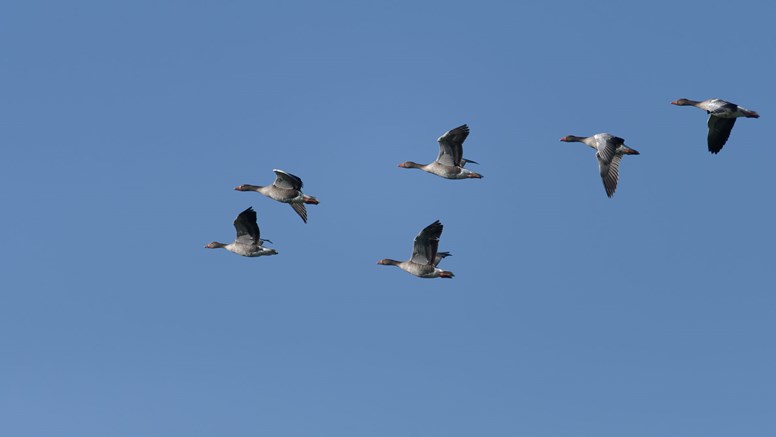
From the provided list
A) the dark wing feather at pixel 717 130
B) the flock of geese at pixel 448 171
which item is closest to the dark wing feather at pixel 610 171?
the flock of geese at pixel 448 171

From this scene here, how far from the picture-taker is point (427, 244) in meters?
55.6

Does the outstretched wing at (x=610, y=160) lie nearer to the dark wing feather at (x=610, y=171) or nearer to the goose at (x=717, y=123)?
the dark wing feather at (x=610, y=171)

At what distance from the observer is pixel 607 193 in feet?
187

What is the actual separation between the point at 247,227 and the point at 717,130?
1736 centimetres

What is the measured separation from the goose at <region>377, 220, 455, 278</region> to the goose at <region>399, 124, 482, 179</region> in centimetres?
353

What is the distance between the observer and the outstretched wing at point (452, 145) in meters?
57.6

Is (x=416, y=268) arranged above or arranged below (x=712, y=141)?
below

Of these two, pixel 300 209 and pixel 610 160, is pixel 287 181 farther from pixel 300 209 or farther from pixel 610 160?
pixel 610 160

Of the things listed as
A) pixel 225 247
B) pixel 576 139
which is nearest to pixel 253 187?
pixel 225 247

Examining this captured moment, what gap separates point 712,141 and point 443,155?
978 cm

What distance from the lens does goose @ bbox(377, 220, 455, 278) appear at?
181 feet

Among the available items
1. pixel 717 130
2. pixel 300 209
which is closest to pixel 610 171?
pixel 717 130

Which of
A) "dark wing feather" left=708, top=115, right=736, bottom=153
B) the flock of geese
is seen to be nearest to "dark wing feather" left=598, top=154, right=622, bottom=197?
the flock of geese

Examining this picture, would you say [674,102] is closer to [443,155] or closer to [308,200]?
[443,155]
